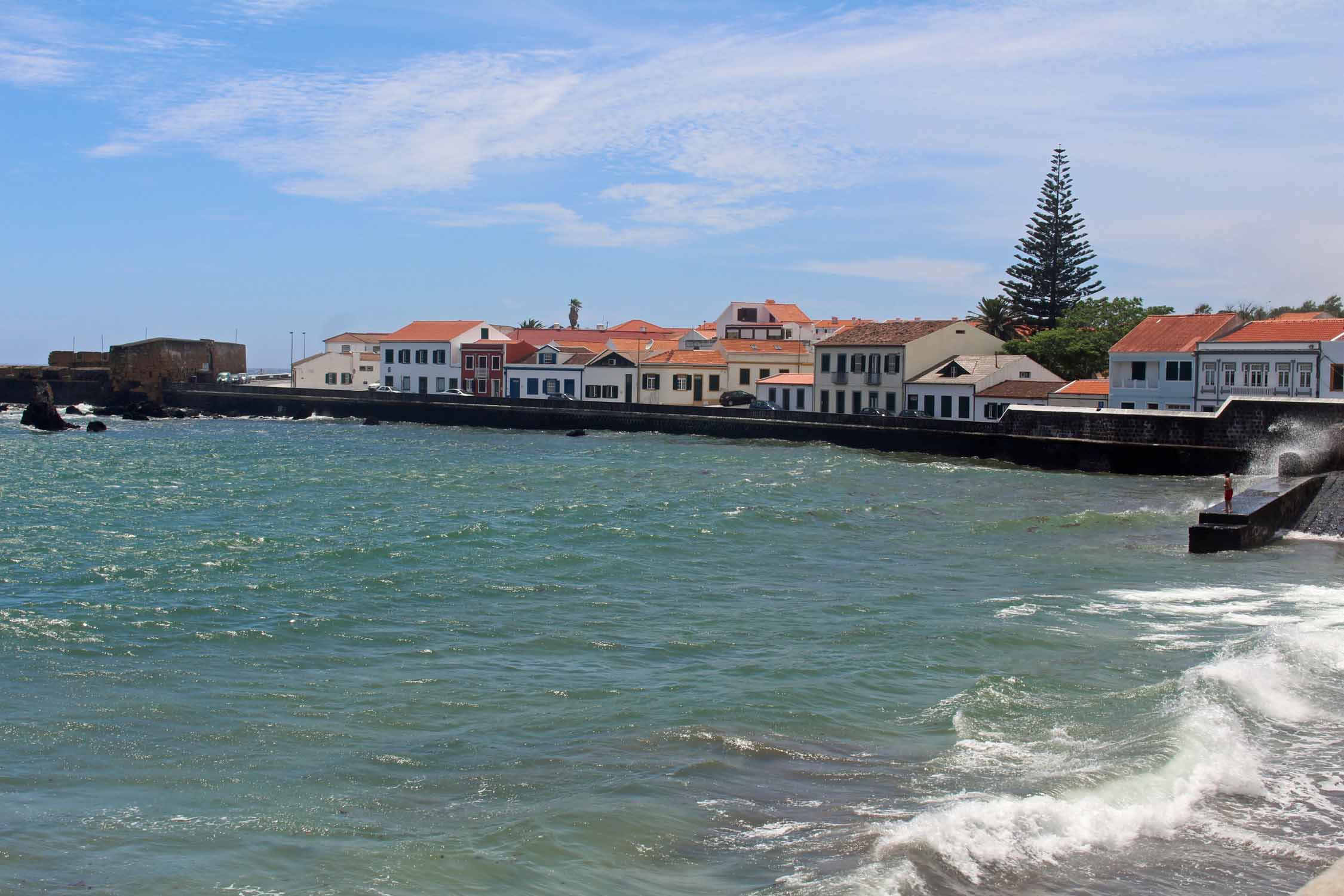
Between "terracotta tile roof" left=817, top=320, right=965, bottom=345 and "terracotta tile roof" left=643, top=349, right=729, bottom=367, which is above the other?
"terracotta tile roof" left=817, top=320, right=965, bottom=345

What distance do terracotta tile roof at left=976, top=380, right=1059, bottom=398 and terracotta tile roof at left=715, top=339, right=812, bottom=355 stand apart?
19.9 metres

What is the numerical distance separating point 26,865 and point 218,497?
2516cm

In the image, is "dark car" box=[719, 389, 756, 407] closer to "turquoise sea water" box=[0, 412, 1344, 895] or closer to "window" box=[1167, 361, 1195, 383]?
"window" box=[1167, 361, 1195, 383]

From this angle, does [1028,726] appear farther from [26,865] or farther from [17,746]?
[17,746]

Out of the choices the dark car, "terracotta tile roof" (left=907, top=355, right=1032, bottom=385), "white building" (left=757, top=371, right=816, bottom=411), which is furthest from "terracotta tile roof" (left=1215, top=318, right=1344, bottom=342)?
the dark car

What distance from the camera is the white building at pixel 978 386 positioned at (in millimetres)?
55375

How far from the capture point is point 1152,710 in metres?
10.7

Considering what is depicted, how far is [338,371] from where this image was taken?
9231cm

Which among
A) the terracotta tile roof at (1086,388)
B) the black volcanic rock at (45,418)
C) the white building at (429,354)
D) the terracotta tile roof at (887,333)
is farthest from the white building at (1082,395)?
the black volcanic rock at (45,418)

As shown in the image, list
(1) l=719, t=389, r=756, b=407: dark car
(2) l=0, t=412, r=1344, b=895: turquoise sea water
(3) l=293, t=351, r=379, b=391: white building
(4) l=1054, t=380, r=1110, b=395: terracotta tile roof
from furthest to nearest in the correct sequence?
(3) l=293, t=351, r=379, b=391: white building
(1) l=719, t=389, r=756, b=407: dark car
(4) l=1054, t=380, r=1110, b=395: terracotta tile roof
(2) l=0, t=412, r=1344, b=895: turquoise sea water

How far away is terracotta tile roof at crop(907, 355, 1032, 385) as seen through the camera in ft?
188

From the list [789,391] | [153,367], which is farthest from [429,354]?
[789,391]

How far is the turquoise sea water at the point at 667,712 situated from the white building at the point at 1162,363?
2484cm

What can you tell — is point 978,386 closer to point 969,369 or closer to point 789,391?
point 969,369
